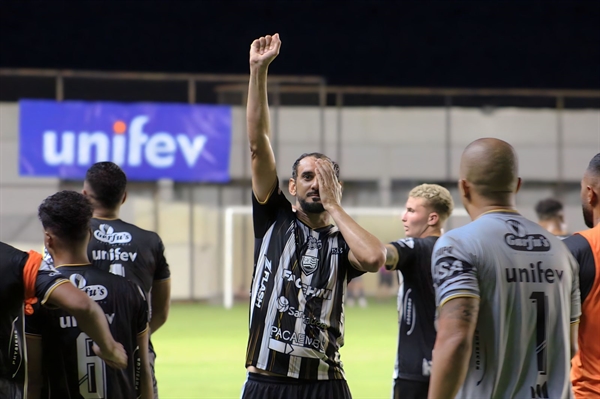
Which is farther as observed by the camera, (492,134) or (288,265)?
(492,134)

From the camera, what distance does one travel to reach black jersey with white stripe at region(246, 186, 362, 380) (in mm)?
4344

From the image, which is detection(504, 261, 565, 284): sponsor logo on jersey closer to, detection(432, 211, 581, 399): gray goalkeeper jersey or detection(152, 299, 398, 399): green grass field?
detection(432, 211, 581, 399): gray goalkeeper jersey

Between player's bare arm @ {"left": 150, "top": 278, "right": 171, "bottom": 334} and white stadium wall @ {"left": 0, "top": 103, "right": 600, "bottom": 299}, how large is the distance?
19697 mm

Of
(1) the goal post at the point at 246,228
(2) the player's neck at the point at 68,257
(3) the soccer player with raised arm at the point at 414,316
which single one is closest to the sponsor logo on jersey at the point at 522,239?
(3) the soccer player with raised arm at the point at 414,316

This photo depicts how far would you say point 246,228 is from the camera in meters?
26.1

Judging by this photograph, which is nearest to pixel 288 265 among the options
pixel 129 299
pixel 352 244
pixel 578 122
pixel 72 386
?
pixel 352 244

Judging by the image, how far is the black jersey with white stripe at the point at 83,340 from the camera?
387cm

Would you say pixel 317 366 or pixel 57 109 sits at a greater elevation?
pixel 57 109

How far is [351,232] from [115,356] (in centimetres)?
137

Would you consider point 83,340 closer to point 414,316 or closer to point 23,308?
point 23,308

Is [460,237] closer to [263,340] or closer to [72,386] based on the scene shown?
[263,340]

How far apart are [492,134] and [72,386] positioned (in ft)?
80.4

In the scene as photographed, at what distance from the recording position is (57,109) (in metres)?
23.9

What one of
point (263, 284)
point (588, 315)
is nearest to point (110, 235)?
point (263, 284)
